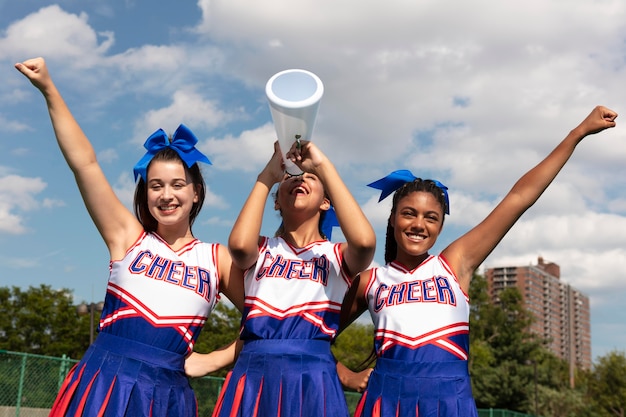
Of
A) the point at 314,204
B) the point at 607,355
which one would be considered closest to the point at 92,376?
the point at 314,204

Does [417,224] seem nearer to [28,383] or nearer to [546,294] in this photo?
[28,383]

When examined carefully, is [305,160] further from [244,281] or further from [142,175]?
[142,175]

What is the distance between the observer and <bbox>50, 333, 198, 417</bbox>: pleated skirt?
3.61 metres

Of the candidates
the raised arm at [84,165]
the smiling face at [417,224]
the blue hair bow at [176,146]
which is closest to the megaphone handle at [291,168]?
the blue hair bow at [176,146]

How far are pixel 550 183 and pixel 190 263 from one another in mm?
2143

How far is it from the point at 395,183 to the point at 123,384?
210 centimetres

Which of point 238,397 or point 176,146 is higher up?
point 176,146

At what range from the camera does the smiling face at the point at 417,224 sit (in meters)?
4.22

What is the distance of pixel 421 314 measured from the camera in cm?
399

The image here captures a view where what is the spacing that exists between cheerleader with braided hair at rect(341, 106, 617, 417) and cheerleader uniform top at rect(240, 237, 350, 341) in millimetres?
324

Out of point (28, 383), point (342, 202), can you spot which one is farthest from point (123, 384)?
point (28, 383)

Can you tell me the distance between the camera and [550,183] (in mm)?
4160

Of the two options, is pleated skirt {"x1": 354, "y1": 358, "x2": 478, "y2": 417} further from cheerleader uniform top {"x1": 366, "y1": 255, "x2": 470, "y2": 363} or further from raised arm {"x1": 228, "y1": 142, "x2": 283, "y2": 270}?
raised arm {"x1": 228, "y1": 142, "x2": 283, "y2": 270}

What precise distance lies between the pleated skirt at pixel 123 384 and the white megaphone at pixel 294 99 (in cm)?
138
